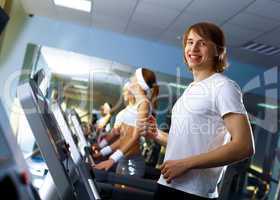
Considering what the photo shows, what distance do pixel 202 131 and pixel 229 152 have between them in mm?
160

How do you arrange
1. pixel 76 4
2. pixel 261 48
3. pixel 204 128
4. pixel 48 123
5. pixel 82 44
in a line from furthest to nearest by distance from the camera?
1. pixel 82 44
2. pixel 261 48
3. pixel 76 4
4. pixel 204 128
5. pixel 48 123

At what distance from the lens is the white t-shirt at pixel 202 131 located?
37.9 inches

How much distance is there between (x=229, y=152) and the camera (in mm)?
845

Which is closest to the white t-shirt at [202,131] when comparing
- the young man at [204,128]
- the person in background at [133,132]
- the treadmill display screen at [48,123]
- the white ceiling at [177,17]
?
the young man at [204,128]

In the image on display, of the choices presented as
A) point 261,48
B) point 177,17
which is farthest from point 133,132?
point 261,48

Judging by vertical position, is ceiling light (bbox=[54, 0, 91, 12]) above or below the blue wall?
above

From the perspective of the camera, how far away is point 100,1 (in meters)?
4.32

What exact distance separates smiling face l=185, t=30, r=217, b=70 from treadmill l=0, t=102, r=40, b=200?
829 millimetres

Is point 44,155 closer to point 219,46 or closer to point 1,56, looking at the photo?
point 219,46

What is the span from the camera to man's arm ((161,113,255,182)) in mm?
849

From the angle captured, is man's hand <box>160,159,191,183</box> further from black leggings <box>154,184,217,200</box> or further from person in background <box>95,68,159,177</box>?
person in background <box>95,68,159,177</box>

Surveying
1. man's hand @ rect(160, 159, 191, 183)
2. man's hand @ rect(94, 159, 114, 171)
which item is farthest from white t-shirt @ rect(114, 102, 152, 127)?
man's hand @ rect(160, 159, 191, 183)

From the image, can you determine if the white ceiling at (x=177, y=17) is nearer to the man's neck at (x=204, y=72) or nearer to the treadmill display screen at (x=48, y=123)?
the man's neck at (x=204, y=72)

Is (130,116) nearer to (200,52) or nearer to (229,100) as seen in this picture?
(200,52)
